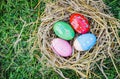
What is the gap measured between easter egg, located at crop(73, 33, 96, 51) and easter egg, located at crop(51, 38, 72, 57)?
57 millimetres

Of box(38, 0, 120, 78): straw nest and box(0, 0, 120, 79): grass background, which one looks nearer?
box(38, 0, 120, 78): straw nest

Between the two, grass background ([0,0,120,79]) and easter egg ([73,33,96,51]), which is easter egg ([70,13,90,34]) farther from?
grass background ([0,0,120,79])

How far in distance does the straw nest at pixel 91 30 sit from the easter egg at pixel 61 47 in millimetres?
31

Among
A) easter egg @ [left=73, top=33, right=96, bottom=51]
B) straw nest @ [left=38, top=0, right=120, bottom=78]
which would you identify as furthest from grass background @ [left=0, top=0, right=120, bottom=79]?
easter egg @ [left=73, top=33, right=96, bottom=51]

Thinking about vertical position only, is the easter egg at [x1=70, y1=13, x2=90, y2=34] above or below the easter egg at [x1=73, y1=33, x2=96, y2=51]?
above

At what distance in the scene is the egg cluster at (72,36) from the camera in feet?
8.36

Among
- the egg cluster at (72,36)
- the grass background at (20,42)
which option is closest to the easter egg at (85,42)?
the egg cluster at (72,36)

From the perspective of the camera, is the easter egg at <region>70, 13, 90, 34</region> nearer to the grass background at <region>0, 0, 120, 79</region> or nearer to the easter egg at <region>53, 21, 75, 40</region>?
the easter egg at <region>53, 21, 75, 40</region>

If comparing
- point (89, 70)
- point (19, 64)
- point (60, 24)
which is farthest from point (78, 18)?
point (19, 64)

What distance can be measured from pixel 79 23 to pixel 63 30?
0.11m

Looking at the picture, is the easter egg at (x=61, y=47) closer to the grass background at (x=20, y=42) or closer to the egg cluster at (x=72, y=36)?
the egg cluster at (x=72, y=36)

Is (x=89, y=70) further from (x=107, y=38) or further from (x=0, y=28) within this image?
(x=0, y=28)

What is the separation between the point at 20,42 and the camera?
283 cm

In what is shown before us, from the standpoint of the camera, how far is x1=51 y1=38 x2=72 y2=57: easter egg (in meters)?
2.58
